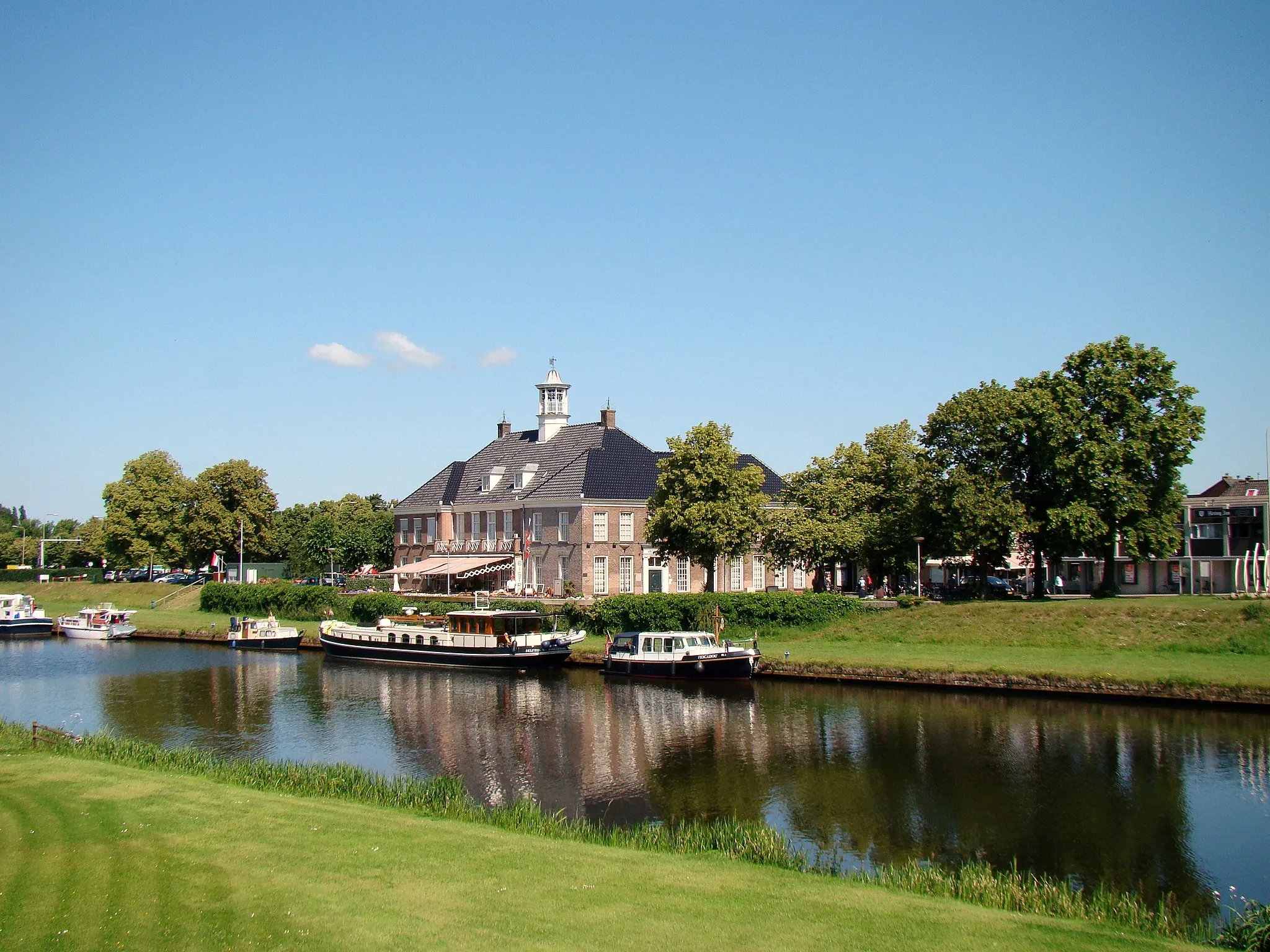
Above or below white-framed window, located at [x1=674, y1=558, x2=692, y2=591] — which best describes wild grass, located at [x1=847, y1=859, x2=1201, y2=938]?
below

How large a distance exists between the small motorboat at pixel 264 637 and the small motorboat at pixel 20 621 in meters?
18.2

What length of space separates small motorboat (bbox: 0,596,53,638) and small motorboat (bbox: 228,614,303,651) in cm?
1816


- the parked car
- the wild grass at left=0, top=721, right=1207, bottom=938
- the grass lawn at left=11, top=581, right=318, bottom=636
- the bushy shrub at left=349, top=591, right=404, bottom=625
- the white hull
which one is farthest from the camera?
the grass lawn at left=11, top=581, right=318, bottom=636

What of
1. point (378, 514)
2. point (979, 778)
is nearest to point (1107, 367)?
point (979, 778)

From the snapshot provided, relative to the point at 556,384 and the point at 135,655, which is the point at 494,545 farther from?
the point at 135,655

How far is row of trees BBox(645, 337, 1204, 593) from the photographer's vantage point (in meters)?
46.4

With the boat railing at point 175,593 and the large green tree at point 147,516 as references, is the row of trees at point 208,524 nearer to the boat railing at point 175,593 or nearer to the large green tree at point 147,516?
the large green tree at point 147,516

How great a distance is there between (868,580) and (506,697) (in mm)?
31347

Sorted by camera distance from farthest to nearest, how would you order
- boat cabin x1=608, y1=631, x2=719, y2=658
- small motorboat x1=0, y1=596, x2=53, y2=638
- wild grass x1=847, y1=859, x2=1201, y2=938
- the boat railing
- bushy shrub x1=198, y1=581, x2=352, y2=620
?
the boat railing < small motorboat x1=0, y1=596, x2=53, y2=638 < bushy shrub x1=198, y1=581, x2=352, y2=620 < boat cabin x1=608, y1=631, x2=719, y2=658 < wild grass x1=847, y1=859, x2=1201, y2=938

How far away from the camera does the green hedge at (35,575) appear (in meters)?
99.6

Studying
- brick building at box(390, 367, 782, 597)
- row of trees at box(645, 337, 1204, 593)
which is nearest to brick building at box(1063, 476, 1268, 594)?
row of trees at box(645, 337, 1204, 593)

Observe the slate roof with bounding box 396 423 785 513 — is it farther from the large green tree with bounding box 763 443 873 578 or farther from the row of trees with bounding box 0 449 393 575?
the row of trees with bounding box 0 449 393 575

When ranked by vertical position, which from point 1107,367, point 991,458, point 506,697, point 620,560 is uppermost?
point 1107,367

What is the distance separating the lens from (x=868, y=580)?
65375 mm
